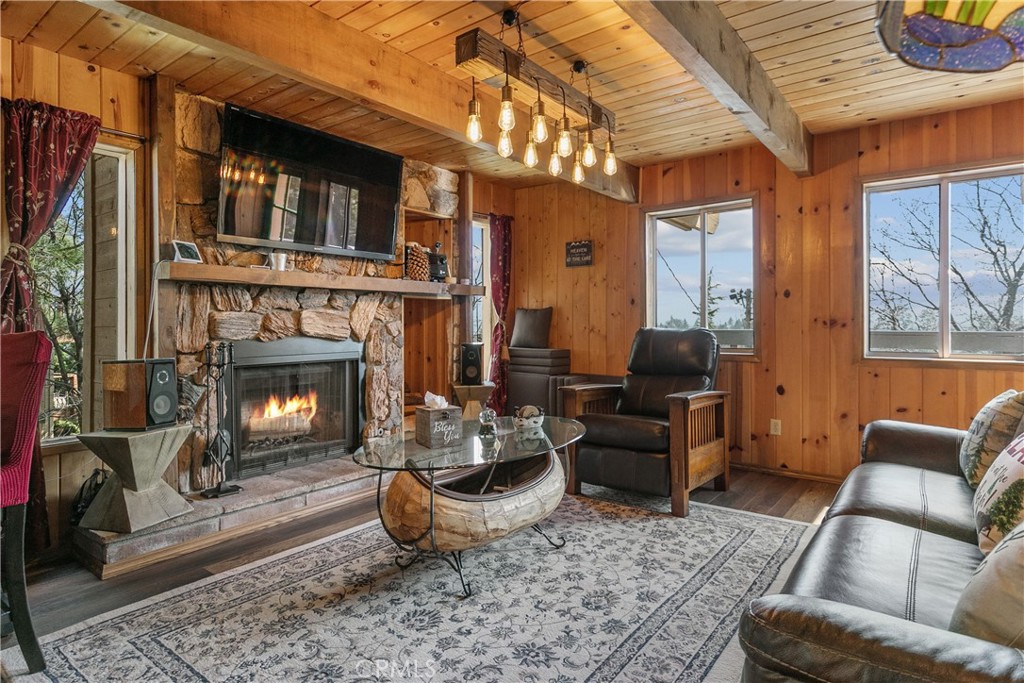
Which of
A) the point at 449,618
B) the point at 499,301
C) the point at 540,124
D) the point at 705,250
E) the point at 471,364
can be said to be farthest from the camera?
the point at 499,301

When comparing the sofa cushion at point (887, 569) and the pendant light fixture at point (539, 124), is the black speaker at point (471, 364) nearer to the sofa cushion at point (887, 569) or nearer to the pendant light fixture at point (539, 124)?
the pendant light fixture at point (539, 124)

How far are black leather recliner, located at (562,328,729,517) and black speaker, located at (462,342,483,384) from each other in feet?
3.96

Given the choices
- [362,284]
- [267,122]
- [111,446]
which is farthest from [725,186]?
[111,446]

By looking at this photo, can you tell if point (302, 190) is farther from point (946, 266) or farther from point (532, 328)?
point (946, 266)

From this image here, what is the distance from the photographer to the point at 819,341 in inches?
154

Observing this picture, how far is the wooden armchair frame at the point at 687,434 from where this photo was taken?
3076mm

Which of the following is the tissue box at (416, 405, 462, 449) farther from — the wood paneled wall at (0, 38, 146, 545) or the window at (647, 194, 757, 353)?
the window at (647, 194, 757, 353)

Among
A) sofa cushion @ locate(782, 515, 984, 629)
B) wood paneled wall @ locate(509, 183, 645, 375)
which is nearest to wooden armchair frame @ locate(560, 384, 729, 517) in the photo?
wood paneled wall @ locate(509, 183, 645, 375)

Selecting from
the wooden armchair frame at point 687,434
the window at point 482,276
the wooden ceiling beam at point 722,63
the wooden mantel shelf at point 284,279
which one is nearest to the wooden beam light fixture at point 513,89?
the wooden ceiling beam at point 722,63

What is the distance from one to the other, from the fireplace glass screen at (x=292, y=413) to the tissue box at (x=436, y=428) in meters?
1.50

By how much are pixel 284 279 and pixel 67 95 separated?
1292 mm

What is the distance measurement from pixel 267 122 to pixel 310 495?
217 cm

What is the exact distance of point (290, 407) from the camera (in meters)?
3.66

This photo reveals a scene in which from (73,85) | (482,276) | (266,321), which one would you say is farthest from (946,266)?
(73,85)
